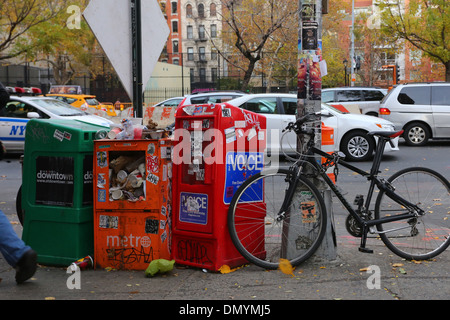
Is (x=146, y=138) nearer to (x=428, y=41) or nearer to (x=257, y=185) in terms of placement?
(x=257, y=185)

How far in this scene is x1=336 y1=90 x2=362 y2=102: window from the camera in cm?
1991

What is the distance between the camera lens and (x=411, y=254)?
4.80 meters

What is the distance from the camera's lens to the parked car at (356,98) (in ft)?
64.8

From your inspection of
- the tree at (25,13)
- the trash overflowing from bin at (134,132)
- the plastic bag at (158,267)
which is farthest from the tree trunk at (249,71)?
the plastic bag at (158,267)

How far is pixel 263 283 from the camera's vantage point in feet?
13.9

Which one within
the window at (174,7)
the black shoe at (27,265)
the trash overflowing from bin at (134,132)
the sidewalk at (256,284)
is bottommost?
the sidewalk at (256,284)

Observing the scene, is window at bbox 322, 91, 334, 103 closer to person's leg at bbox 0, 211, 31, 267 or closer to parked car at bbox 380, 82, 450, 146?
parked car at bbox 380, 82, 450, 146

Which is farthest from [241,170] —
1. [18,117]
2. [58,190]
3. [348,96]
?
[348,96]

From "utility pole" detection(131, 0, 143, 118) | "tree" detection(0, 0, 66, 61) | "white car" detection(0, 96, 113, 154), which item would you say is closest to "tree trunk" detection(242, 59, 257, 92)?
"tree" detection(0, 0, 66, 61)

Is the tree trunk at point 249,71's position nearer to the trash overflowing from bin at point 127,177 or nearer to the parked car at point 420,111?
the parked car at point 420,111

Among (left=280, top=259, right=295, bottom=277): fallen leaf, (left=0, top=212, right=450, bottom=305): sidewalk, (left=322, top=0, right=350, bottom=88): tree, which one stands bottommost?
(left=0, top=212, right=450, bottom=305): sidewalk

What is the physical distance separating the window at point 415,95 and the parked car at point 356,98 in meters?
3.44

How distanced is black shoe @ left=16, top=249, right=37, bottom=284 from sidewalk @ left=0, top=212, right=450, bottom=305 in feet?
0.46
